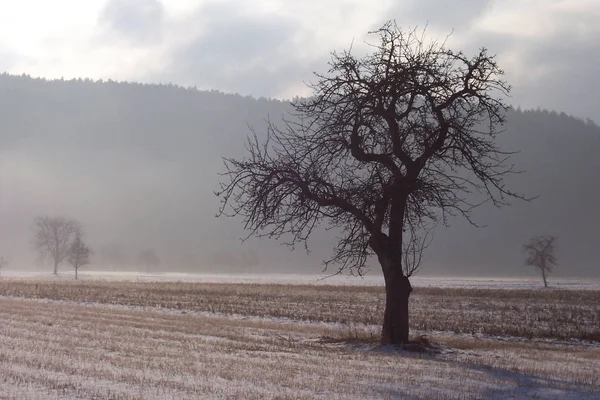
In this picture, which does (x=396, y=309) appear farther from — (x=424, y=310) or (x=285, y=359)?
(x=424, y=310)

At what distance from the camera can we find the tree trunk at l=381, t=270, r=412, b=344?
61.2ft

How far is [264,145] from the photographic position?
18.8 m

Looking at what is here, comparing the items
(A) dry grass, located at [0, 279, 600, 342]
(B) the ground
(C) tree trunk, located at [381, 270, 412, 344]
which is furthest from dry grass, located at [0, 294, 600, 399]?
(A) dry grass, located at [0, 279, 600, 342]

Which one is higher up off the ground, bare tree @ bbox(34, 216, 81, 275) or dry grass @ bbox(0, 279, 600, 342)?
bare tree @ bbox(34, 216, 81, 275)

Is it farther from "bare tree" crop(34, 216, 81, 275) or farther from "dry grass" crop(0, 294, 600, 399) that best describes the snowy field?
"dry grass" crop(0, 294, 600, 399)

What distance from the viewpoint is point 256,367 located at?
13055 millimetres

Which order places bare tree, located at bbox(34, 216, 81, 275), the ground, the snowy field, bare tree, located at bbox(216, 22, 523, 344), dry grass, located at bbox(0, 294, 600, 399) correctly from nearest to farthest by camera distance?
dry grass, located at bbox(0, 294, 600, 399)
the ground
bare tree, located at bbox(216, 22, 523, 344)
the snowy field
bare tree, located at bbox(34, 216, 81, 275)

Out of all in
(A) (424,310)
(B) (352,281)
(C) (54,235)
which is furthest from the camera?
A: (C) (54,235)

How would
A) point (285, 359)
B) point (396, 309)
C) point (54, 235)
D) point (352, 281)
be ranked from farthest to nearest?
point (54, 235) → point (352, 281) → point (396, 309) → point (285, 359)

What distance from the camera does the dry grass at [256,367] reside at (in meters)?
10.3

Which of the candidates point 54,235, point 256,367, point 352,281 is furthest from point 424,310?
point 54,235

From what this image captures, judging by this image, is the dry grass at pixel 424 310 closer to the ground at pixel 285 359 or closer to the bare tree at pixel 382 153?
the ground at pixel 285 359

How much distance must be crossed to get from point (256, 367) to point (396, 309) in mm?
6709

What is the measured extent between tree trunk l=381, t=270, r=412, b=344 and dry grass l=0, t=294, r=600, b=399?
2.60 ft
